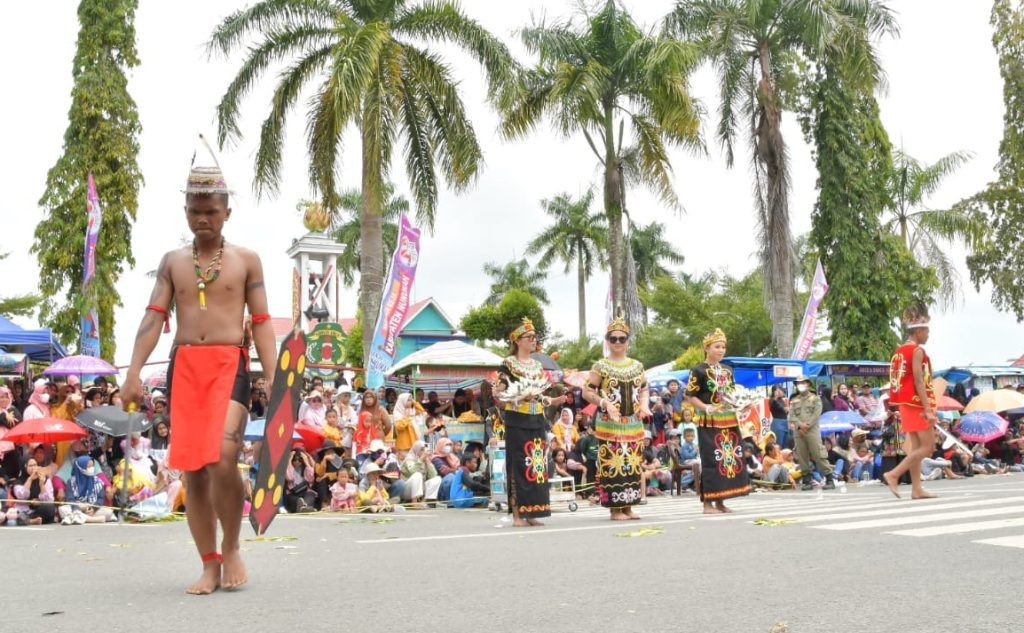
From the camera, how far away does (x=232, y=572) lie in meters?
5.18

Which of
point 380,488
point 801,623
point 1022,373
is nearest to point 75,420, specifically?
point 380,488

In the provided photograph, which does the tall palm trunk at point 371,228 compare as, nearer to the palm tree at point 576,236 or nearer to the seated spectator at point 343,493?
the seated spectator at point 343,493

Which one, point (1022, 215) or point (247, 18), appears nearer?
point (247, 18)

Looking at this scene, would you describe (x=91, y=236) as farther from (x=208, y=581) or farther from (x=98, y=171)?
(x=208, y=581)

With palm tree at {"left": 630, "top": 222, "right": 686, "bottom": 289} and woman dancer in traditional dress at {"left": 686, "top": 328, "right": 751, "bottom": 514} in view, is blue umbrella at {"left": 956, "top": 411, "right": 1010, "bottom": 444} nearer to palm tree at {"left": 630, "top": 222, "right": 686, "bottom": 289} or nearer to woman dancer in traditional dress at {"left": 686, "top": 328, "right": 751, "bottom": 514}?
woman dancer in traditional dress at {"left": 686, "top": 328, "right": 751, "bottom": 514}

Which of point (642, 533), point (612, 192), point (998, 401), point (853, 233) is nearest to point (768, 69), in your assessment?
point (612, 192)

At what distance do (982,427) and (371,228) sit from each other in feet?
44.5

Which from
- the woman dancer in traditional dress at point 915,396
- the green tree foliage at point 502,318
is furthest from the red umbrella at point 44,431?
the green tree foliage at point 502,318

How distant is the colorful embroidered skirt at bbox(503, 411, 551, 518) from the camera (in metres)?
9.98

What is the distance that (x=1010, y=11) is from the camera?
128 ft

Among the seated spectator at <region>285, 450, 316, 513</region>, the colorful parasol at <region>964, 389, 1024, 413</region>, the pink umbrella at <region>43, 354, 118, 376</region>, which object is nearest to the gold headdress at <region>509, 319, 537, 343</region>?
the seated spectator at <region>285, 450, 316, 513</region>

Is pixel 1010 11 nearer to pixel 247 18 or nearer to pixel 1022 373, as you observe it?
pixel 1022 373

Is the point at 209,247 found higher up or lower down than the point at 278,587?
higher up

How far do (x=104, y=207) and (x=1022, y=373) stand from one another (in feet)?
88.6
